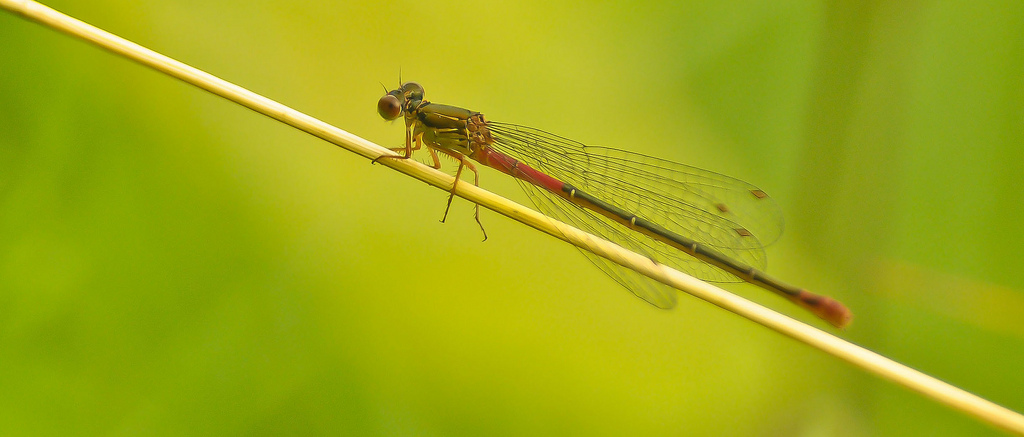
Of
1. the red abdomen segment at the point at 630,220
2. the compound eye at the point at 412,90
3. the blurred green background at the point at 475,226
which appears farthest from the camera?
the compound eye at the point at 412,90

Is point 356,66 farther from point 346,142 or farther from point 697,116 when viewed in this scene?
point 697,116

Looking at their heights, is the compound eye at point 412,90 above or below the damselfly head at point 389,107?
above

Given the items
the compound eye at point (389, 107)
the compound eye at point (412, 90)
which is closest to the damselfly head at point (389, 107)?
the compound eye at point (389, 107)

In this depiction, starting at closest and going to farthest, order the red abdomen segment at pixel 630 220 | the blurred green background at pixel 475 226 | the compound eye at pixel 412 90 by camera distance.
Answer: the blurred green background at pixel 475 226 → the red abdomen segment at pixel 630 220 → the compound eye at pixel 412 90

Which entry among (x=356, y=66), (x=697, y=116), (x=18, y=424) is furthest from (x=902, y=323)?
(x=18, y=424)

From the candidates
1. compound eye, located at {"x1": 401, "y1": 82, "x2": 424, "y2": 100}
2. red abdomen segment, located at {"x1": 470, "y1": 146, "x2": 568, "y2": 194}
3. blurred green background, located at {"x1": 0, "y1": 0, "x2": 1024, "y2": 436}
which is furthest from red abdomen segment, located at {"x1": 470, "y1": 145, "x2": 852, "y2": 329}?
compound eye, located at {"x1": 401, "y1": 82, "x2": 424, "y2": 100}

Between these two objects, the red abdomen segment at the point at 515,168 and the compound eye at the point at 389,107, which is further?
the red abdomen segment at the point at 515,168

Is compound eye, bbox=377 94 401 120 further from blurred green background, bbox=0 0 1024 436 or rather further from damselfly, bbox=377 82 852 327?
blurred green background, bbox=0 0 1024 436

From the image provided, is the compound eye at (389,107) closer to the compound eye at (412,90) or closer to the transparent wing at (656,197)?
the compound eye at (412,90)
